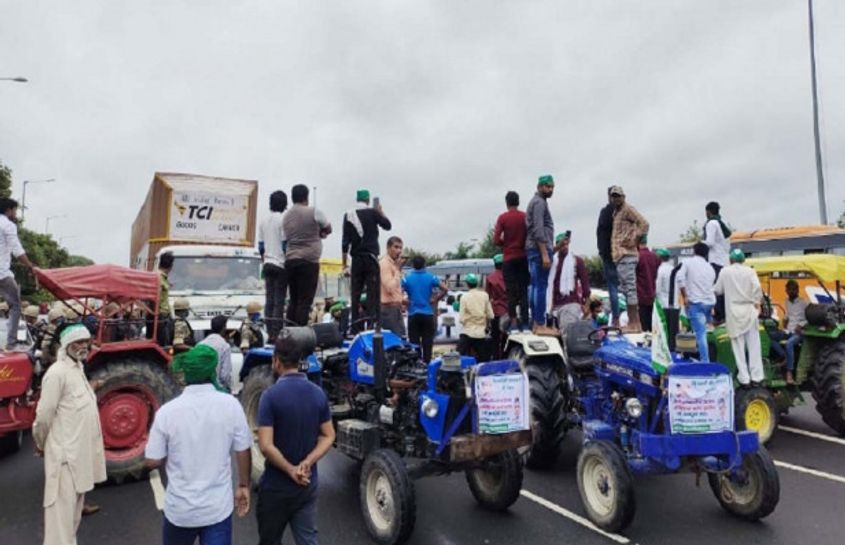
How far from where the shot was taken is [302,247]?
654 cm

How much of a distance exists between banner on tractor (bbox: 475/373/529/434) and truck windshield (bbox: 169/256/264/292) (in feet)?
23.5

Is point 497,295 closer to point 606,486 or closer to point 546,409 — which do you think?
point 546,409

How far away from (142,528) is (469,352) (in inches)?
178

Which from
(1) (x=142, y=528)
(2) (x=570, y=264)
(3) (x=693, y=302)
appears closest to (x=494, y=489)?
(1) (x=142, y=528)

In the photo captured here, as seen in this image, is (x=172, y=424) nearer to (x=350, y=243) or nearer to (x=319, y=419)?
(x=319, y=419)

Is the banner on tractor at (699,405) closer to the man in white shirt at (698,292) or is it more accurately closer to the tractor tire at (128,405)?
the man in white shirt at (698,292)

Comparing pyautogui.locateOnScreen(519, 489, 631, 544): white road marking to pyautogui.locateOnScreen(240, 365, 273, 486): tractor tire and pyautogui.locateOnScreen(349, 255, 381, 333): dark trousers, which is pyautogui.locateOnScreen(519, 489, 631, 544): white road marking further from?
pyautogui.locateOnScreen(240, 365, 273, 486): tractor tire

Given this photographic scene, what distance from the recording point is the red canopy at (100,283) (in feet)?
20.2

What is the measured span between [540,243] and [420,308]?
5.74ft

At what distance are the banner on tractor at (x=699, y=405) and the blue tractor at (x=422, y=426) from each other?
1.10 meters

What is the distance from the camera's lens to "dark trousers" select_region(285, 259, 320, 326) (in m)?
6.57

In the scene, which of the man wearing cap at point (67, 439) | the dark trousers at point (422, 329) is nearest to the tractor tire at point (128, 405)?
the man wearing cap at point (67, 439)

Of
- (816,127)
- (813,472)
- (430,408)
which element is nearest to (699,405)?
(430,408)

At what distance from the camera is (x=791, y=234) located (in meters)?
18.4
